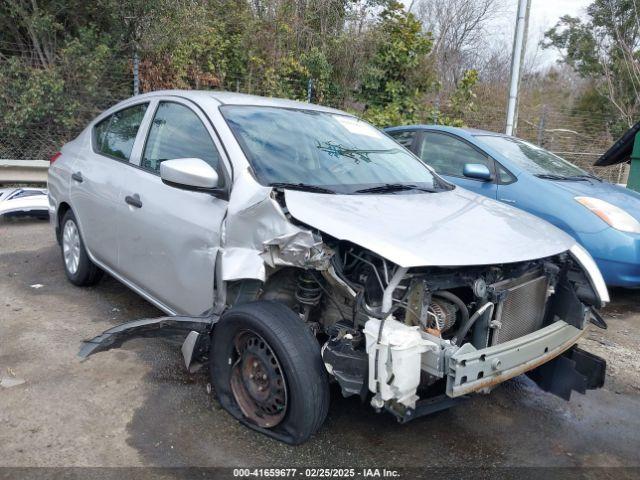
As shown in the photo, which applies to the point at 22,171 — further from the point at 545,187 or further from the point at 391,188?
A: the point at 545,187

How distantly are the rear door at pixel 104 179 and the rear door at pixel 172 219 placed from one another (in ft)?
0.52

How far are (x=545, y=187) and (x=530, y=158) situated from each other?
0.79 metres

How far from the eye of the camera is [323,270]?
257cm

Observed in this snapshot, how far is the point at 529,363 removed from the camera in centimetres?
261

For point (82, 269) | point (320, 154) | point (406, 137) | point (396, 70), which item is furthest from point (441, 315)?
point (396, 70)

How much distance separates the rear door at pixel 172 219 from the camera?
119 inches

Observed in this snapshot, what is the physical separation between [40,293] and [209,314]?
8.28 ft

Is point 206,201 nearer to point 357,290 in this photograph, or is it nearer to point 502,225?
point 357,290

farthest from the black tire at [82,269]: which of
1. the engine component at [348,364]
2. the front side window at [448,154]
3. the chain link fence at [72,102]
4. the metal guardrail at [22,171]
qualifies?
the chain link fence at [72,102]

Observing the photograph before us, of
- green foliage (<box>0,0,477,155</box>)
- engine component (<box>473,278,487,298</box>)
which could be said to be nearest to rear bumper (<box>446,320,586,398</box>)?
engine component (<box>473,278,487,298</box>)

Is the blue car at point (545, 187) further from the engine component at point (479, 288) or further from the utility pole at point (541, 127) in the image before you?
the utility pole at point (541, 127)

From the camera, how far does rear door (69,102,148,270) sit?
3916 millimetres

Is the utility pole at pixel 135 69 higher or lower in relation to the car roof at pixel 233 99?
higher

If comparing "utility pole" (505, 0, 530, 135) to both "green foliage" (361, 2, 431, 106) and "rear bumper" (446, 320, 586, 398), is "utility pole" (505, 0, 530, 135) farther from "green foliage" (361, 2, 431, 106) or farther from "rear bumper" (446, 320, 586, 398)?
"rear bumper" (446, 320, 586, 398)
